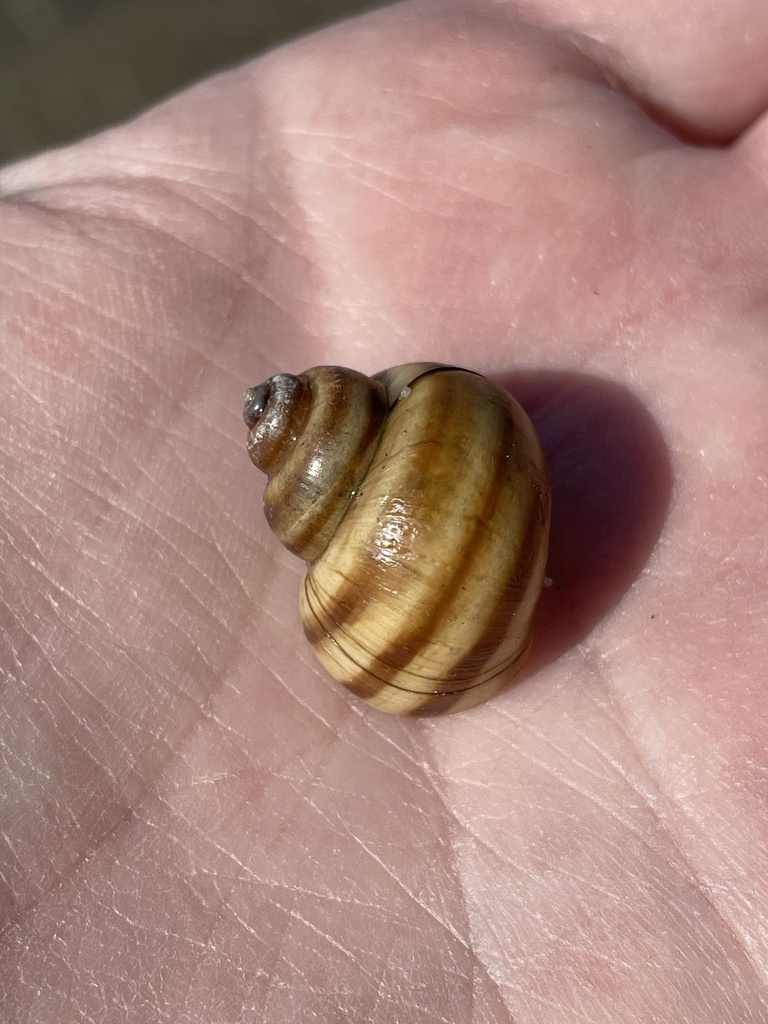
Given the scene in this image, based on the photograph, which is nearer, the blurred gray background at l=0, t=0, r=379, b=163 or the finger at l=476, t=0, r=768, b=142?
the finger at l=476, t=0, r=768, b=142

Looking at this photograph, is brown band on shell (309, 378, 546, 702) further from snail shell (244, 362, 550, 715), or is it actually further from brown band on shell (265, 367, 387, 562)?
brown band on shell (265, 367, 387, 562)

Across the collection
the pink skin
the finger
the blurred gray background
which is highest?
the finger

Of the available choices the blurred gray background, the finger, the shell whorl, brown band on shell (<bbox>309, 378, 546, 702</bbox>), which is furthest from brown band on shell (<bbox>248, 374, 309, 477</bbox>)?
the blurred gray background

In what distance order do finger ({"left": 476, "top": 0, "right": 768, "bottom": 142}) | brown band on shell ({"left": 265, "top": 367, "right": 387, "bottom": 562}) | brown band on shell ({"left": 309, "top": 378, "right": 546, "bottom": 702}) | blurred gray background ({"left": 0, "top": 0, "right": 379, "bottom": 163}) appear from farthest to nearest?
blurred gray background ({"left": 0, "top": 0, "right": 379, "bottom": 163}) < finger ({"left": 476, "top": 0, "right": 768, "bottom": 142}) < brown band on shell ({"left": 265, "top": 367, "right": 387, "bottom": 562}) < brown band on shell ({"left": 309, "top": 378, "right": 546, "bottom": 702})

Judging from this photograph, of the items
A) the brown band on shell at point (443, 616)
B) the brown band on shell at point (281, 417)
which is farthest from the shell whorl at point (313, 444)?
the brown band on shell at point (443, 616)

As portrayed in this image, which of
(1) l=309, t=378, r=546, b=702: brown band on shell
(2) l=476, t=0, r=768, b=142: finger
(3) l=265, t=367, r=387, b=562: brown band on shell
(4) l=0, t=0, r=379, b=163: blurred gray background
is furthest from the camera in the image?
(4) l=0, t=0, r=379, b=163: blurred gray background

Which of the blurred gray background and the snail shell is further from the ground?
the snail shell

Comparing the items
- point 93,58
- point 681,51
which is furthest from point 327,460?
point 93,58
